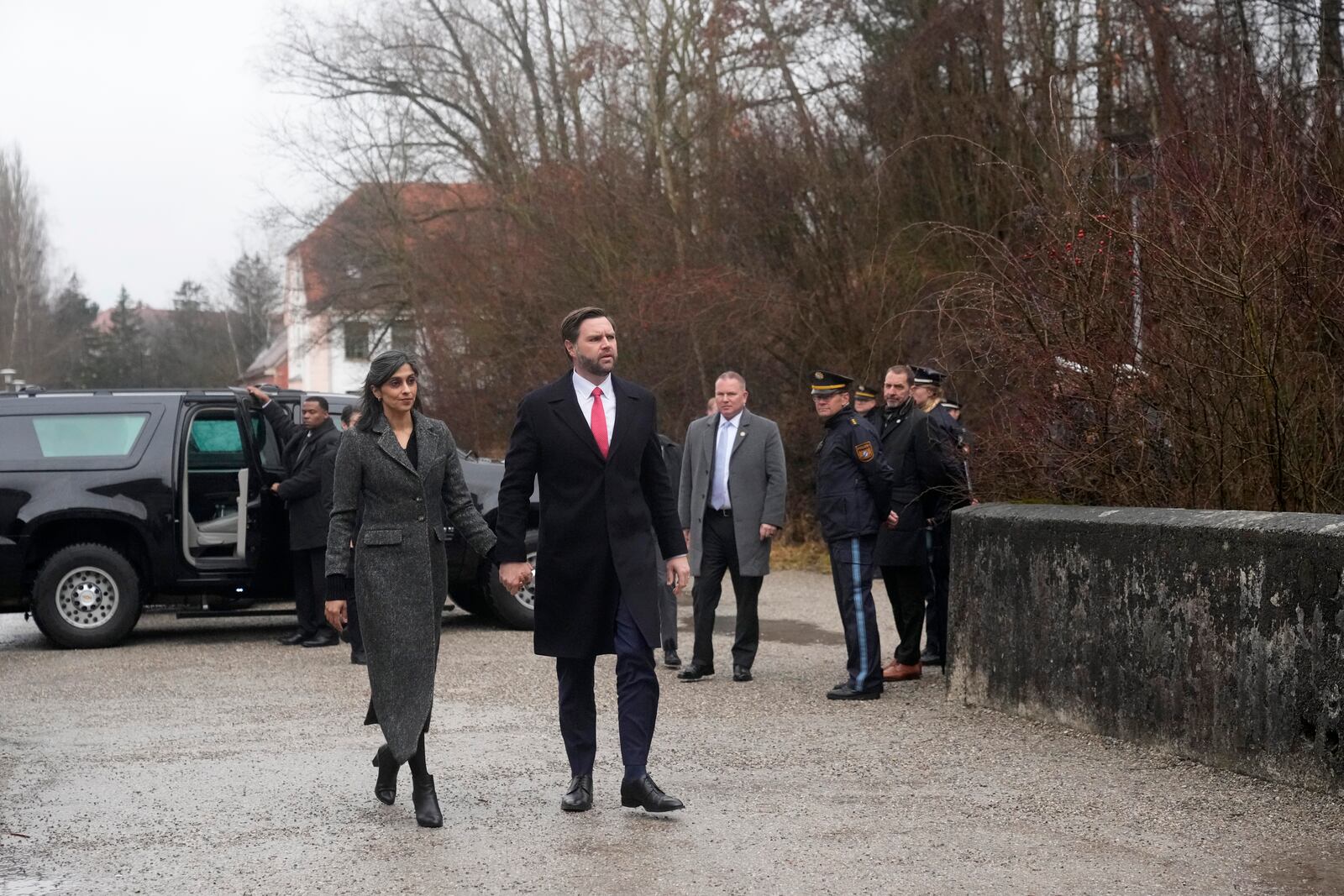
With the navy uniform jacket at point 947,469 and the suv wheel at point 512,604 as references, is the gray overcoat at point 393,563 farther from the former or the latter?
the suv wheel at point 512,604

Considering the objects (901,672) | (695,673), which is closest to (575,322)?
(695,673)

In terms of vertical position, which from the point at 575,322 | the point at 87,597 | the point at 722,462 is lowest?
the point at 87,597

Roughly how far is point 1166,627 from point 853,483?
2.71 m

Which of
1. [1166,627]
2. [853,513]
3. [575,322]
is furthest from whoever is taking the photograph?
[853,513]

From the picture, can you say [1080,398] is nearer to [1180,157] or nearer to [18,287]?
[1180,157]

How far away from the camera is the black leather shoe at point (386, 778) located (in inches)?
271

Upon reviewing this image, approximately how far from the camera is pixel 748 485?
1079cm

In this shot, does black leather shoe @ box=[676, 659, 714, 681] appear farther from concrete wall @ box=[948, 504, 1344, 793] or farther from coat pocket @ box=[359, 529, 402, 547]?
coat pocket @ box=[359, 529, 402, 547]

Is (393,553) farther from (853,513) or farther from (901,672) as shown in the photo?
(901,672)

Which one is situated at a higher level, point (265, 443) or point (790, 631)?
point (265, 443)

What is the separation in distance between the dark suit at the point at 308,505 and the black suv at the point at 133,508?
293mm

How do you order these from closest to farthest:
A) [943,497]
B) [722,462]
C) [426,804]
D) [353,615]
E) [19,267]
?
1. [426,804]
2. [353,615]
3. [943,497]
4. [722,462]
5. [19,267]

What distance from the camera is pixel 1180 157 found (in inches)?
352

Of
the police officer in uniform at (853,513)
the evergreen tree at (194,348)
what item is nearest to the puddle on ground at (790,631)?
the police officer in uniform at (853,513)
